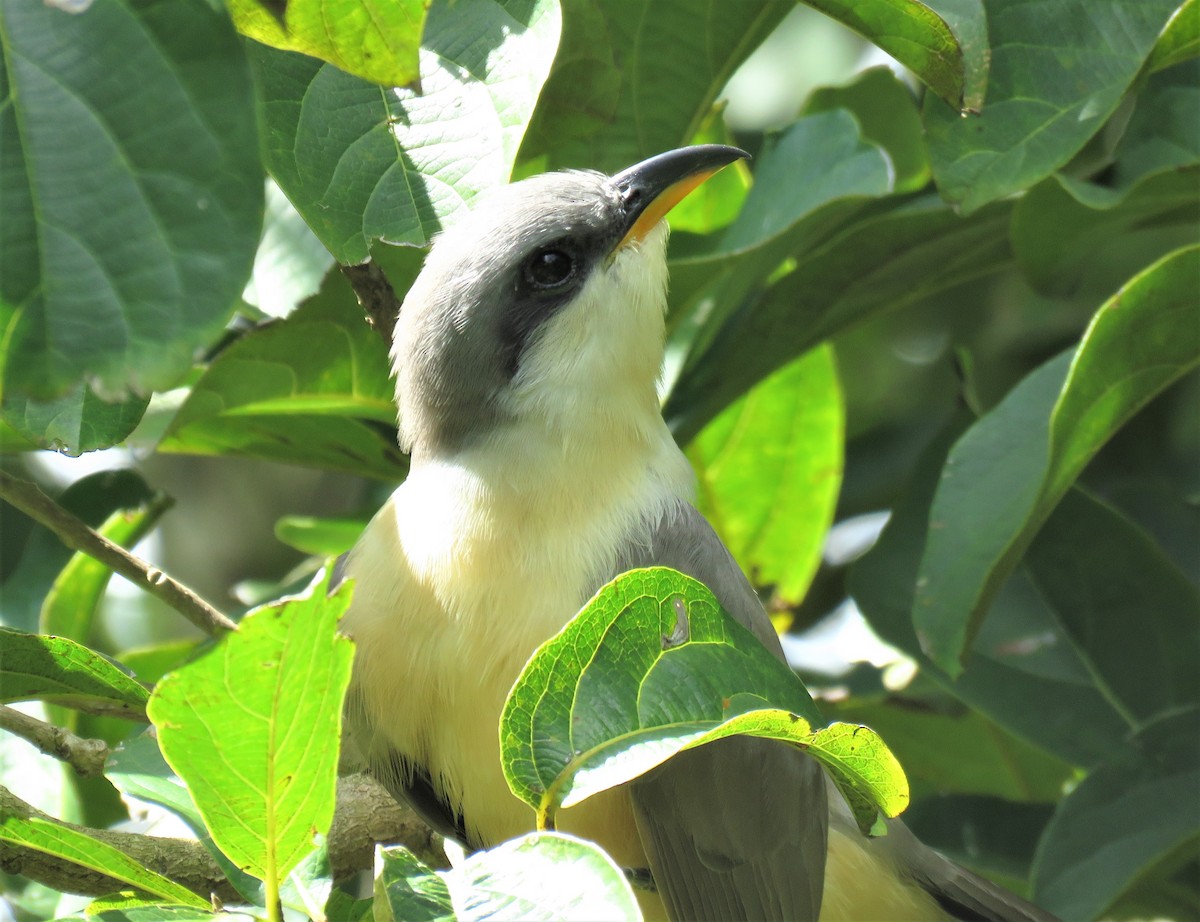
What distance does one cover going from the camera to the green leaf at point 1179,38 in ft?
7.68

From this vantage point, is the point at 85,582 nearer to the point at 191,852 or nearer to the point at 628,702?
the point at 191,852

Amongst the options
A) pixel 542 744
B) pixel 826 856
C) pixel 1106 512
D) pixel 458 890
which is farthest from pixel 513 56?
pixel 1106 512

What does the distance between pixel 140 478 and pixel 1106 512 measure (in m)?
2.48

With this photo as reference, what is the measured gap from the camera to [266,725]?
4.88 feet

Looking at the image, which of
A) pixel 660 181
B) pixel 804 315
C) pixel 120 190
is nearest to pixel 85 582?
pixel 660 181

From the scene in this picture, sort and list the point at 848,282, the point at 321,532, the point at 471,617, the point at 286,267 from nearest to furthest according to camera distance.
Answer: the point at 471,617, the point at 286,267, the point at 848,282, the point at 321,532

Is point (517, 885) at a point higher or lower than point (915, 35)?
lower

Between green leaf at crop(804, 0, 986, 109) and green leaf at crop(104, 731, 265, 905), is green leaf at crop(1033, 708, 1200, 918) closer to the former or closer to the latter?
green leaf at crop(804, 0, 986, 109)

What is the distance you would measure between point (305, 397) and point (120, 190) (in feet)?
4.55

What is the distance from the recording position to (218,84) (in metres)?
1.50

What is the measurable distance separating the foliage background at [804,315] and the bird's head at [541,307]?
169 millimetres

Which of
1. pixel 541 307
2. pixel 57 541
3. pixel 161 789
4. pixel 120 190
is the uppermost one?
pixel 541 307

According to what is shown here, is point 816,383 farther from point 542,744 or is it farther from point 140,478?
point 542,744

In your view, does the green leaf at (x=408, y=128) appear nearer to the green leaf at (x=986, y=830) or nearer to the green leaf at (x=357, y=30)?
the green leaf at (x=357, y=30)
